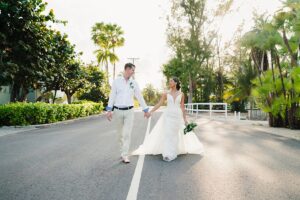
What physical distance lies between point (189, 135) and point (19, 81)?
16.6 metres

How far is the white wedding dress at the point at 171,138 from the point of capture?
7.84 m

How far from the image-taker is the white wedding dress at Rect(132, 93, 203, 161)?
784cm

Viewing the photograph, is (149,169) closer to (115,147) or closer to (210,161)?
(210,161)

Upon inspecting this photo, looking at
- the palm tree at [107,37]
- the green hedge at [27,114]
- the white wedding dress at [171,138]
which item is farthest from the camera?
the palm tree at [107,37]

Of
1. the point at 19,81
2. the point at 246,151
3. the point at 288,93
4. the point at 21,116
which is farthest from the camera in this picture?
the point at 19,81

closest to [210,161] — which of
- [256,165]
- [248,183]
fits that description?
[256,165]

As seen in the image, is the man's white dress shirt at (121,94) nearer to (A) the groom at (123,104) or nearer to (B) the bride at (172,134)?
(A) the groom at (123,104)

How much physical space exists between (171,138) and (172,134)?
0.47 ft

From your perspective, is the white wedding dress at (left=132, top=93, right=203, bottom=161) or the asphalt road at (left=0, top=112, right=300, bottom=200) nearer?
the asphalt road at (left=0, top=112, right=300, bottom=200)

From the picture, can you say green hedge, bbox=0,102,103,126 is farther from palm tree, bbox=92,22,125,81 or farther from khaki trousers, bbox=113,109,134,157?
palm tree, bbox=92,22,125,81

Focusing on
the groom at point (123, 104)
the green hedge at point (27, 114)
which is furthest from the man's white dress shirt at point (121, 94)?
the green hedge at point (27, 114)

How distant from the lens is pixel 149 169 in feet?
21.9

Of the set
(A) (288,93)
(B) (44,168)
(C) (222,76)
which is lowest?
(B) (44,168)

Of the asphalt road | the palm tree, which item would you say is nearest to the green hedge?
the asphalt road
